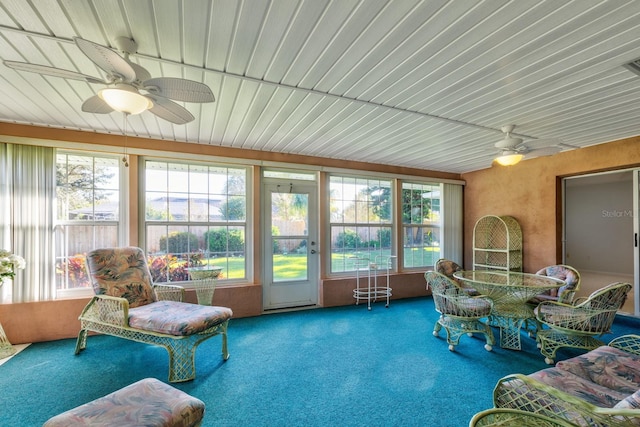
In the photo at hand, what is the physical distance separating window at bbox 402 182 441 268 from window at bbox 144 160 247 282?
120 inches

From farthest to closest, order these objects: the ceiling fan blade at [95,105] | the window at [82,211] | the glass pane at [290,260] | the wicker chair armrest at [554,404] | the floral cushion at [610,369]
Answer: the glass pane at [290,260], the window at [82,211], the ceiling fan blade at [95,105], the floral cushion at [610,369], the wicker chair armrest at [554,404]

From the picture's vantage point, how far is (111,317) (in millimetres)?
2586

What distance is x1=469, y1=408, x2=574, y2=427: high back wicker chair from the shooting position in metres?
1.09

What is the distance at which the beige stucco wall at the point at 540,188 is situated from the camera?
366 cm

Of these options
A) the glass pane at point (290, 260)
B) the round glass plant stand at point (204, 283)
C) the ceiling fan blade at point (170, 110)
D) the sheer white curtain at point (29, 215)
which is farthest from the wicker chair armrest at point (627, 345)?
the sheer white curtain at point (29, 215)

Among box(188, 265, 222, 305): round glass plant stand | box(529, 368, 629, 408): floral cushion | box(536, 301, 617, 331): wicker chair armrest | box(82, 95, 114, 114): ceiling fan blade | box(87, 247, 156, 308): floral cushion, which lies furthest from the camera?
box(188, 265, 222, 305): round glass plant stand

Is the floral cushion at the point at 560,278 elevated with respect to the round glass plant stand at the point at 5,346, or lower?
elevated

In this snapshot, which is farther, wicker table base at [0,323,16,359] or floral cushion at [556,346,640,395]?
wicker table base at [0,323,16,359]

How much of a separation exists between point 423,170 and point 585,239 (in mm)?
4922

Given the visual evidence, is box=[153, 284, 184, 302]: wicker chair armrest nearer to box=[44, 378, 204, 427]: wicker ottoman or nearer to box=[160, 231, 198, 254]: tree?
box=[160, 231, 198, 254]: tree

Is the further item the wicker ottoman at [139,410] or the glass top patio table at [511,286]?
the glass top patio table at [511,286]

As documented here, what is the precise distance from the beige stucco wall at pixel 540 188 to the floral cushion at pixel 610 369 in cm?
284

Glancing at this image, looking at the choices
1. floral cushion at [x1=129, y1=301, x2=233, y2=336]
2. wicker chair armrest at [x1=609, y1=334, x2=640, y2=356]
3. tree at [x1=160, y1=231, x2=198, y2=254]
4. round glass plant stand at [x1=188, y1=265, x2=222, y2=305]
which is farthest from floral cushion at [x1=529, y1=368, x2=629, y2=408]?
tree at [x1=160, y1=231, x2=198, y2=254]

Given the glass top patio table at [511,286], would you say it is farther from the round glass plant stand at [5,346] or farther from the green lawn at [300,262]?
the round glass plant stand at [5,346]
